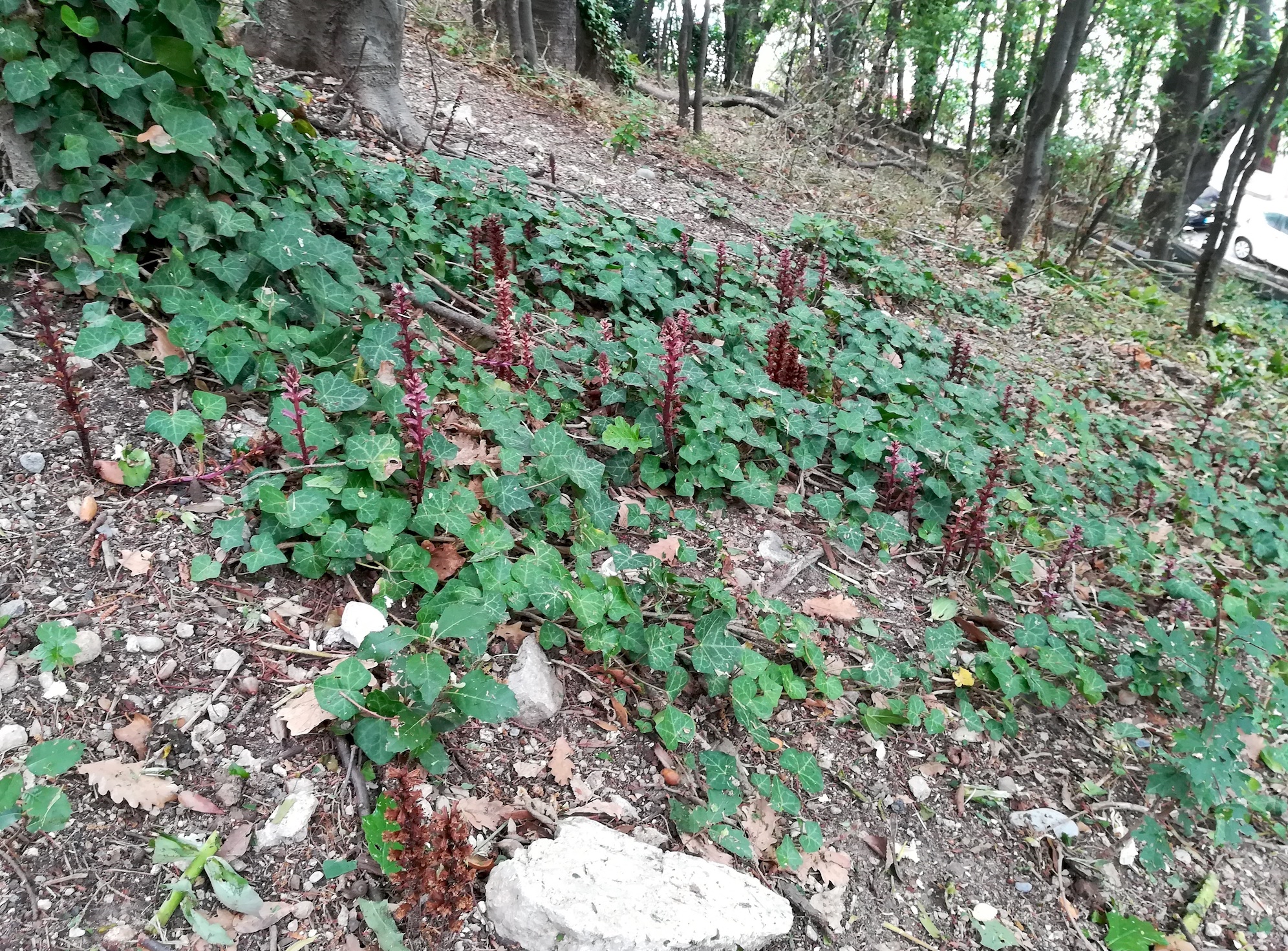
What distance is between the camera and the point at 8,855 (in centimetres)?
141

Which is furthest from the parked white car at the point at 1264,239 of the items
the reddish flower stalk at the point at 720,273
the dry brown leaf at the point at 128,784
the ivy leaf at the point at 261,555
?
the dry brown leaf at the point at 128,784

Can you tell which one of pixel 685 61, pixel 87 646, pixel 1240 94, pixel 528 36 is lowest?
pixel 87 646

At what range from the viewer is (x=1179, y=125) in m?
11.7

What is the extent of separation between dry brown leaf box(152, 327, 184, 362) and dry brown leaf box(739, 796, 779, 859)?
7.64 feet

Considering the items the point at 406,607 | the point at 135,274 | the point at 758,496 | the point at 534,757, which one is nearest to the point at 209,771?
the point at 406,607

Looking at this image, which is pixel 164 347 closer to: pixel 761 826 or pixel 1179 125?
pixel 761 826

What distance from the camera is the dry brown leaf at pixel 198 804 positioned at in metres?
1.58

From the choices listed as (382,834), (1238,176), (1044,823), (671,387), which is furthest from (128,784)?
(1238,176)

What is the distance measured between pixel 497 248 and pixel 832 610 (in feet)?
8.25

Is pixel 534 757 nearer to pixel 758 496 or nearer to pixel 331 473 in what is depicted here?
pixel 331 473

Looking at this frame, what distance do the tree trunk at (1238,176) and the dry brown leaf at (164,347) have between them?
9.36 meters

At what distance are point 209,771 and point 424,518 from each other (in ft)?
2.77

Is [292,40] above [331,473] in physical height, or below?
above

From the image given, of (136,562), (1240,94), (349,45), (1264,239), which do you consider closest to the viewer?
(136,562)
